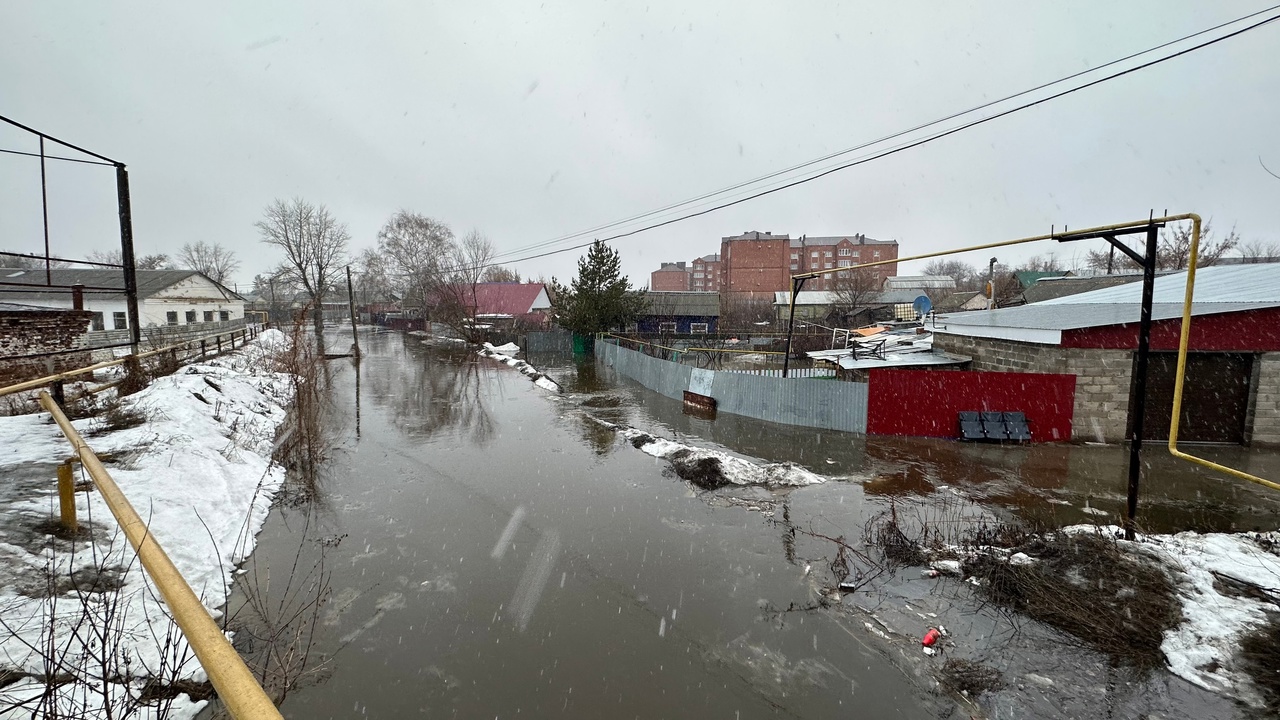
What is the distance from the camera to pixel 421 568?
6.56 meters

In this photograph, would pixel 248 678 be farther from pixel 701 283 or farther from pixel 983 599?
pixel 701 283

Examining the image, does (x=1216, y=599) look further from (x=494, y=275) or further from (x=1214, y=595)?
(x=494, y=275)

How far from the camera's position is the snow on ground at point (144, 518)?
358 cm

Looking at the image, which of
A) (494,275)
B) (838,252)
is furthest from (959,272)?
(494,275)

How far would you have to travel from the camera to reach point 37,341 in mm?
10242

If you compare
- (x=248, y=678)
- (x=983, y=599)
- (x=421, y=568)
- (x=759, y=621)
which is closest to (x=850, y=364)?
(x=983, y=599)

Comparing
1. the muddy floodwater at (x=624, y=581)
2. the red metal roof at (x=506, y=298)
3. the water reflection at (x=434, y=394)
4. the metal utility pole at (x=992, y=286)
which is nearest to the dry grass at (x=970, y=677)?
the muddy floodwater at (x=624, y=581)

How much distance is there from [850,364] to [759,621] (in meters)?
10.9

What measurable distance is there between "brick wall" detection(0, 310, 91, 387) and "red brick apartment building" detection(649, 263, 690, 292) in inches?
3905

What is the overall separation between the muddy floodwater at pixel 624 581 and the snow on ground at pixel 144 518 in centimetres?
60

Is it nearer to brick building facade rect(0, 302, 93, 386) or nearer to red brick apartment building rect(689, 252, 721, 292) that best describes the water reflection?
brick building facade rect(0, 302, 93, 386)

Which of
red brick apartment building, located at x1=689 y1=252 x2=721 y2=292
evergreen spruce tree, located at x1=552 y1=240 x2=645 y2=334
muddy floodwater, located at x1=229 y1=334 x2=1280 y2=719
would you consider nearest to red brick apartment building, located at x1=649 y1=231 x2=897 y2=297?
red brick apartment building, located at x1=689 y1=252 x2=721 y2=292

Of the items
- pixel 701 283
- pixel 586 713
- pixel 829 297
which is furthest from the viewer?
pixel 701 283

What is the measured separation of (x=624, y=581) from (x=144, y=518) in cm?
535
